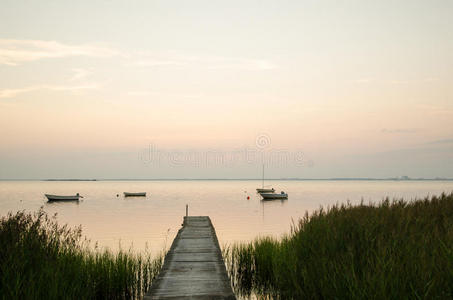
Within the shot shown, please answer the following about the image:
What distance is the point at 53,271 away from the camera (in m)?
6.45

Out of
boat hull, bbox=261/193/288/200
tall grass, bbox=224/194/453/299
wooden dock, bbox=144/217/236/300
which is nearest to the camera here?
tall grass, bbox=224/194/453/299

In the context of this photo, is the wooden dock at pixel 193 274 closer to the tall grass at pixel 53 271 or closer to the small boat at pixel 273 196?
the tall grass at pixel 53 271

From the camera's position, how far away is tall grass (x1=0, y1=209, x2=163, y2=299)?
585cm

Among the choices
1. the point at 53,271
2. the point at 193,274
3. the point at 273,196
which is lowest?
the point at 273,196

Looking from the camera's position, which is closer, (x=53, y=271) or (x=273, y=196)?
(x=53, y=271)

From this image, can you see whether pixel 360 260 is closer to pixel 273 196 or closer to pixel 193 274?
pixel 193 274

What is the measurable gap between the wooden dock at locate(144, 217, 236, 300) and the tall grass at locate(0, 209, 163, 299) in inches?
47.6

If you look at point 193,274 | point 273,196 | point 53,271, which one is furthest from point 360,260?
point 273,196

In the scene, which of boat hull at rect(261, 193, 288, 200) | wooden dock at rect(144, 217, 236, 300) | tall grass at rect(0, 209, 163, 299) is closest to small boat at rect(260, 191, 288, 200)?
boat hull at rect(261, 193, 288, 200)

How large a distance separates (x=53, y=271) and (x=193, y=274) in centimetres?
344

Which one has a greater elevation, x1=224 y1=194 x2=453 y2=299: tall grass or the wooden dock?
x1=224 y1=194 x2=453 y2=299: tall grass

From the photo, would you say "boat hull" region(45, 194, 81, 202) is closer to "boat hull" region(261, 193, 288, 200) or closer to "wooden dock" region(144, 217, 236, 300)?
"boat hull" region(261, 193, 288, 200)

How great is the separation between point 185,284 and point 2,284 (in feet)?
12.1

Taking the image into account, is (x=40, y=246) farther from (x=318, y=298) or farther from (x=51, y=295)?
(x=318, y=298)
